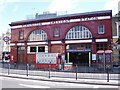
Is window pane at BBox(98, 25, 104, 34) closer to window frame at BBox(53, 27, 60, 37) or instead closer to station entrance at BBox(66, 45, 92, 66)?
station entrance at BBox(66, 45, 92, 66)

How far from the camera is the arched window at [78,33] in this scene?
45.7 metres

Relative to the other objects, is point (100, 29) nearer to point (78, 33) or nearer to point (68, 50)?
point (78, 33)

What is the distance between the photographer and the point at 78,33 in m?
46.8

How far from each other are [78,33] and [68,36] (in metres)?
2.31

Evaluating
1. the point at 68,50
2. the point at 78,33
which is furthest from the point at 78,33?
the point at 68,50

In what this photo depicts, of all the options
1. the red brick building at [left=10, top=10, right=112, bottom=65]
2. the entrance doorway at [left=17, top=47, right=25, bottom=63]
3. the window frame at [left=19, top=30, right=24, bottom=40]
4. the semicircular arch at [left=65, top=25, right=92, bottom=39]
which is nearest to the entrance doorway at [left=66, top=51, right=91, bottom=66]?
the red brick building at [left=10, top=10, right=112, bottom=65]

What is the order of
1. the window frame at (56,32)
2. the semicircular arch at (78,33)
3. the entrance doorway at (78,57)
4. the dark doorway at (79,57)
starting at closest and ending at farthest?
the semicircular arch at (78,33), the entrance doorway at (78,57), the dark doorway at (79,57), the window frame at (56,32)

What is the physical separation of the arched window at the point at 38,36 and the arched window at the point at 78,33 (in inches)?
242

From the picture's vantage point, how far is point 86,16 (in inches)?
1793

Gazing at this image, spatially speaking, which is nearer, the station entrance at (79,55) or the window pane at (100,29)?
the window pane at (100,29)

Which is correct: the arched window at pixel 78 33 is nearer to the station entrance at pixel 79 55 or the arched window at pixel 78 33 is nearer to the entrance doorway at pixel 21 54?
the station entrance at pixel 79 55

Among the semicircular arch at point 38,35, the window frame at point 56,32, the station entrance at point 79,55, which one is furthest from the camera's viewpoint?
the semicircular arch at point 38,35

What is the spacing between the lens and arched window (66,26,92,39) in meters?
45.7

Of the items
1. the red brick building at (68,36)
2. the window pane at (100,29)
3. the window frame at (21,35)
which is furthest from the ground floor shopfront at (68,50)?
the window pane at (100,29)
